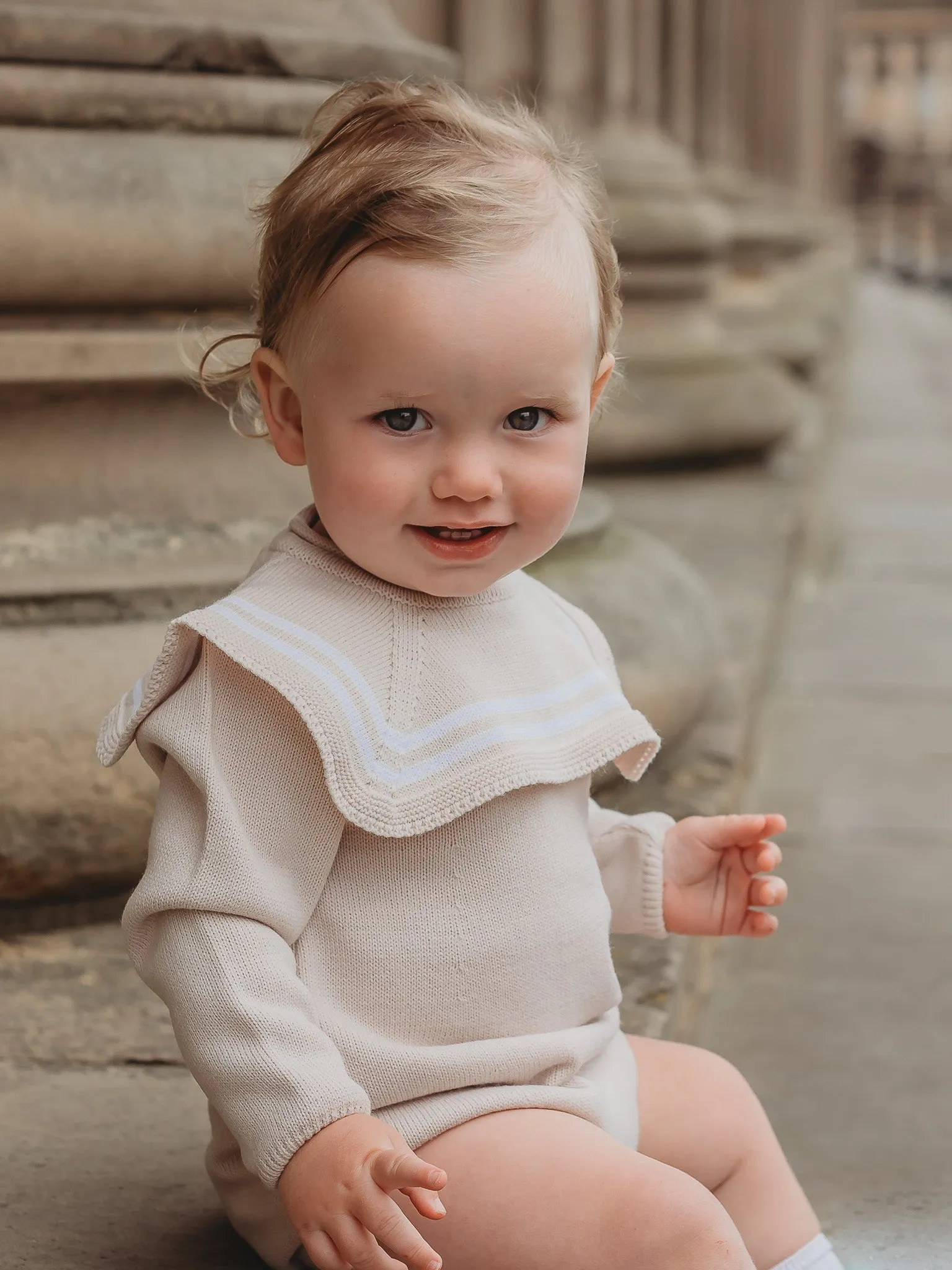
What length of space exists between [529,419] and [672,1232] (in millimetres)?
599

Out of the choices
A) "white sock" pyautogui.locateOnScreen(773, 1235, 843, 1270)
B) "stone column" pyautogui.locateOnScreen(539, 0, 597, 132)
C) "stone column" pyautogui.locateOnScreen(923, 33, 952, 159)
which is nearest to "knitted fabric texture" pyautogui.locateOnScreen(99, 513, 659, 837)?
"white sock" pyautogui.locateOnScreen(773, 1235, 843, 1270)

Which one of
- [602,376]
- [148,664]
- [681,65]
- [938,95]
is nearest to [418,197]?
[602,376]

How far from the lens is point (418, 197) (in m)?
1.20

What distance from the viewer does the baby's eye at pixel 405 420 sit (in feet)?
4.02

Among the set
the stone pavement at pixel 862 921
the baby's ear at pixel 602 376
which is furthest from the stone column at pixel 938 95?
the baby's ear at pixel 602 376

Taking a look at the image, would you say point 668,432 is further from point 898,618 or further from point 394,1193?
point 394,1193

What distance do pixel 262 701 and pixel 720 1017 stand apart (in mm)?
1025

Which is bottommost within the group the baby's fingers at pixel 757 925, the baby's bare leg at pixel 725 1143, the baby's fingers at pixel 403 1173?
the baby's bare leg at pixel 725 1143

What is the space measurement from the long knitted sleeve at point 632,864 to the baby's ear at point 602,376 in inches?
14.3

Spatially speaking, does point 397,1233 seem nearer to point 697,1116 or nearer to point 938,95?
point 697,1116

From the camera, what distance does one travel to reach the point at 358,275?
1213 millimetres

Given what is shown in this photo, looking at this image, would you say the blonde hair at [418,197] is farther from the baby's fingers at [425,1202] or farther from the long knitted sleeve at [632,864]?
the baby's fingers at [425,1202]

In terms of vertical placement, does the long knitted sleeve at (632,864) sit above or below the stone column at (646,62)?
above

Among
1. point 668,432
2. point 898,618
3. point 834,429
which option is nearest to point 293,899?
point 898,618
